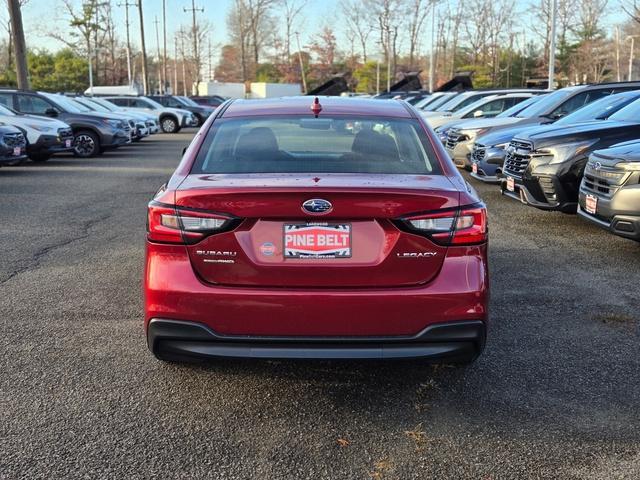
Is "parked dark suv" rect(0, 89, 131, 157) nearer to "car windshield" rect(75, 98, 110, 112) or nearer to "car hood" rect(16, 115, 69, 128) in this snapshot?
"car hood" rect(16, 115, 69, 128)

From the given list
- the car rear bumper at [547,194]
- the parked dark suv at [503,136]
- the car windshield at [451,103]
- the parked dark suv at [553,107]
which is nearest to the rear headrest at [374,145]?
the car rear bumper at [547,194]

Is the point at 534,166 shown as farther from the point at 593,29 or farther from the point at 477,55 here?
the point at 477,55

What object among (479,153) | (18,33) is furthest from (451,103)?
(18,33)

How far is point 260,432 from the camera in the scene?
10.5 feet

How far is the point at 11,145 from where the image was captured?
42.1 ft

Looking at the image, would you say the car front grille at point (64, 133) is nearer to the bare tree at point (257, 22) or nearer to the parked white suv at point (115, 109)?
the parked white suv at point (115, 109)

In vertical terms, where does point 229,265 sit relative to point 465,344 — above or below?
above

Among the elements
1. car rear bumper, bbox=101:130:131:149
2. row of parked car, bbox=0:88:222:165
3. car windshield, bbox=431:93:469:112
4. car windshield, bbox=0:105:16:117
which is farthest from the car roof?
car windshield, bbox=431:93:469:112

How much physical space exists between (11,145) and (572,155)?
992 centimetres

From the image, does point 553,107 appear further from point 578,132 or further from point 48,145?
point 48,145

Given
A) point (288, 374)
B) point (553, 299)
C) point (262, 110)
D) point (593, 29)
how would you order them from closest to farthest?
point (288, 374), point (262, 110), point (553, 299), point (593, 29)

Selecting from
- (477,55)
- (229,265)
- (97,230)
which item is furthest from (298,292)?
(477,55)

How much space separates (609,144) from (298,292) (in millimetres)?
5829

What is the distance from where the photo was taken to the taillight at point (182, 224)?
315cm
